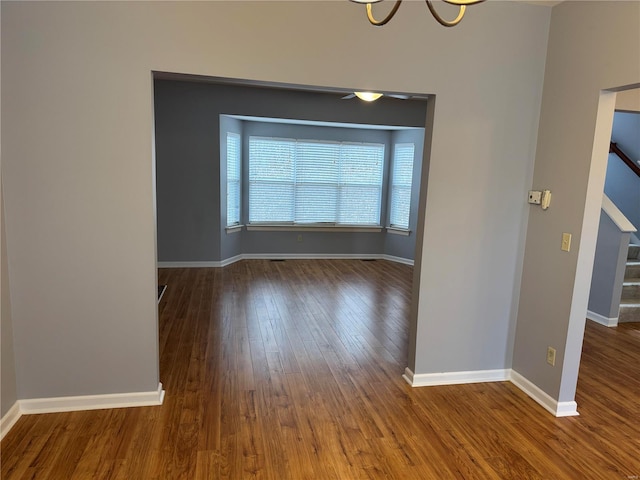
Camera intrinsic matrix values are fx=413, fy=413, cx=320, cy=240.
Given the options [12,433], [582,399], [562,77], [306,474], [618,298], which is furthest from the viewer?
[618,298]

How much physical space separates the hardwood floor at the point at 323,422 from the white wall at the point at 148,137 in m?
0.35

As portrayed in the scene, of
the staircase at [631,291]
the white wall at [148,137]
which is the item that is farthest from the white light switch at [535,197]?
the staircase at [631,291]

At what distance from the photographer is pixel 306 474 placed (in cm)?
217

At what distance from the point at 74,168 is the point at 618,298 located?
5.30 metres

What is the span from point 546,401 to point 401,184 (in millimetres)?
5154

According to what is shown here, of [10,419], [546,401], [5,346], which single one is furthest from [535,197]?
[10,419]

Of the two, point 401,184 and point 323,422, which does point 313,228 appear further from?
point 323,422

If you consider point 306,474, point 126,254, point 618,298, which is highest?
point 126,254

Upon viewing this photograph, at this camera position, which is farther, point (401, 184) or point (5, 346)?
point (401, 184)

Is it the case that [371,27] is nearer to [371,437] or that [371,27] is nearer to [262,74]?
[262,74]

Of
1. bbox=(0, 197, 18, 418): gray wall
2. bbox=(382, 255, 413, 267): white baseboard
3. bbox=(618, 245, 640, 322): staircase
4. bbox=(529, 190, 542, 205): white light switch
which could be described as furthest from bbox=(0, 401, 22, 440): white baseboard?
bbox=(382, 255, 413, 267): white baseboard

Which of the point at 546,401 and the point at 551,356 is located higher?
the point at 551,356

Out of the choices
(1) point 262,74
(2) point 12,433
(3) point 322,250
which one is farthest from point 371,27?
(3) point 322,250

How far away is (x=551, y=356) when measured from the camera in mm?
2885
